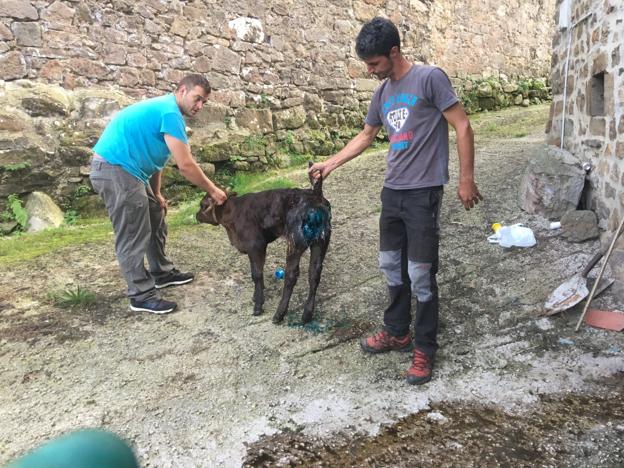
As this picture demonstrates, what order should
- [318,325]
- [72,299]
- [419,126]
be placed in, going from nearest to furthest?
1. [419,126]
2. [318,325]
3. [72,299]

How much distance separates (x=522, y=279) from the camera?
13.4 feet

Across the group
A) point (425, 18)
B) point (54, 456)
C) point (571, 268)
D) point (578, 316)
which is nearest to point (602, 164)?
point (571, 268)

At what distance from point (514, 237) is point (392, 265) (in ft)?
6.33

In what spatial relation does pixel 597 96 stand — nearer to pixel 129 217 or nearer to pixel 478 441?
pixel 478 441

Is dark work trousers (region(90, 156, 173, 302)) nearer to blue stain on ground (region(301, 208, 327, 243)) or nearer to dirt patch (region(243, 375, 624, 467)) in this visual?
blue stain on ground (region(301, 208, 327, 243))

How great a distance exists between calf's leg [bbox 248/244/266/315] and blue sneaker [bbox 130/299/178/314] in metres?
0.67

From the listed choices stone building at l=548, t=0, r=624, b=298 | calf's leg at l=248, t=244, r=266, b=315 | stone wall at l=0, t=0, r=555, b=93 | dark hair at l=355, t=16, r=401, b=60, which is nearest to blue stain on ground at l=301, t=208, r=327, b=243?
calf's leg at l=248, t=244, r=266, b=315

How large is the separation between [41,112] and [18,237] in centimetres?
154

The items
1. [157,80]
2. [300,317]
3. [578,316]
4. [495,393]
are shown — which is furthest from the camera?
[157,80]

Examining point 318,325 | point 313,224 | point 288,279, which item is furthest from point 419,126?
point 318,325

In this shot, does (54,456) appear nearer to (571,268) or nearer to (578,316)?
(578,316)

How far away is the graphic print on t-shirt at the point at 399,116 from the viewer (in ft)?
9.53

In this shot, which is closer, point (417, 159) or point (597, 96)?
point (417, 159)

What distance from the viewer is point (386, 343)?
3.35 meters
